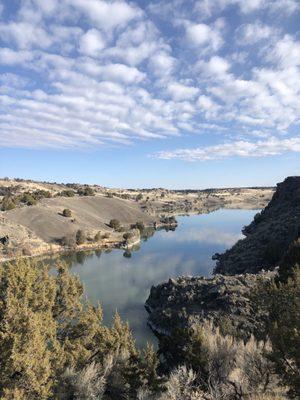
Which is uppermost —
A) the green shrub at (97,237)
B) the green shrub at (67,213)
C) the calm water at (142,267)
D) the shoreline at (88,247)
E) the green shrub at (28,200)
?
the green shrub at (28,200)

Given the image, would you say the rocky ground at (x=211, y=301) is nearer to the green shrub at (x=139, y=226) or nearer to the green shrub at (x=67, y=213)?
the green shrub at (x=67, y=213)

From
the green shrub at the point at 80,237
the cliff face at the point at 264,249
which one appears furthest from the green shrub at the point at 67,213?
the cliff face at the point at 264,249

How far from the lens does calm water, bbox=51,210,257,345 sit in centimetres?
4638

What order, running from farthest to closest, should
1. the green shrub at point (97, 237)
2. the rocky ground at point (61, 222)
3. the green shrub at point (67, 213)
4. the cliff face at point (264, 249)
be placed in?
the green shrub at point (67, 213), the green shrub at point (97, 237), the rocky ground at point (61, 222), the cliff face at point (264, 249)

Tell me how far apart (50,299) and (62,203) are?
326 feet

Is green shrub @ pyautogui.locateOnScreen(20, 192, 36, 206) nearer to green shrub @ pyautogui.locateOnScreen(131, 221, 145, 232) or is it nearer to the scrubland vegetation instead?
green shrub @ pyautogui.locateOnScreen(131, 221, 145, 232)

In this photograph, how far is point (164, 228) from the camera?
426ft

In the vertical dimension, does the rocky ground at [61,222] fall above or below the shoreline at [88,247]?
above

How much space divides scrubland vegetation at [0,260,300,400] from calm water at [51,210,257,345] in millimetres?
13722

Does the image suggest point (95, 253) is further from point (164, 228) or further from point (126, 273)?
point (164, 228)

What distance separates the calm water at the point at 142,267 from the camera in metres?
46.4

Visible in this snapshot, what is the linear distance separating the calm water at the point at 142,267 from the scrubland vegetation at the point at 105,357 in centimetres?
1372

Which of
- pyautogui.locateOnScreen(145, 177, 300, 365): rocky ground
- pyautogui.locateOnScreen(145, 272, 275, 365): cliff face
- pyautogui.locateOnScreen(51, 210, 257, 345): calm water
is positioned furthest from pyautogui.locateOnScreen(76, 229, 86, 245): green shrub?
pyautogui.locateOnScreen(145, 272, 275, 365): cliff face

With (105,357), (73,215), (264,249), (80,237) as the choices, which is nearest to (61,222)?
(80,237)
